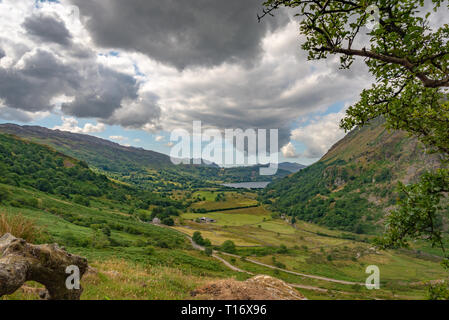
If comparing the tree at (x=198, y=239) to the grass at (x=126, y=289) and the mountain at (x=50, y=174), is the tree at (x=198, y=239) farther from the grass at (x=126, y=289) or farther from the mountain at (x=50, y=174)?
the grass at (x=126, y=289)

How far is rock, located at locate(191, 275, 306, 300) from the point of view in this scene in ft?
28.2

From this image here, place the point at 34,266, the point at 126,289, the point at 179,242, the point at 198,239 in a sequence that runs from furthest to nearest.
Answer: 1. the point at 198,239
2. the point at 179,242
3. the point at 126,289
4. the point at 34,266

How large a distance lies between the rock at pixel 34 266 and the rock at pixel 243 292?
4886mm

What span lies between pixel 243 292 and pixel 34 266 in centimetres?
732

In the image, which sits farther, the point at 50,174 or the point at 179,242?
the point at 50,174

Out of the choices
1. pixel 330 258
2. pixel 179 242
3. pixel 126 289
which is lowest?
pixel 330 258

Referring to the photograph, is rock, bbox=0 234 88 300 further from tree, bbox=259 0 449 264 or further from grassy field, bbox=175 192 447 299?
grassy field, bbox=175 192 447 299

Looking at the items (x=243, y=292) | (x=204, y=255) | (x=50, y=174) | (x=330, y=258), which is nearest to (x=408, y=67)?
(x=243, y=292)

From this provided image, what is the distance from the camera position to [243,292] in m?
8.82

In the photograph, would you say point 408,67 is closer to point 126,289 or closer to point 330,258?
point 126,289

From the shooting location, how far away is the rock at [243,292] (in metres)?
8.60

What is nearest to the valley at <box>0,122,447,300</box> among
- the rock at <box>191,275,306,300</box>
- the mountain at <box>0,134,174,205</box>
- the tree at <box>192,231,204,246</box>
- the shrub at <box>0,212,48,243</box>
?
the shrub at <box>0,212,48,243</box>
